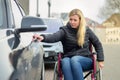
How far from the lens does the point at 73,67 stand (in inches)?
247

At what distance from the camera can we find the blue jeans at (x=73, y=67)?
6.23 meters

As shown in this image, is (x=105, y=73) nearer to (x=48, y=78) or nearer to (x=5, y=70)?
(x=48, y=78)

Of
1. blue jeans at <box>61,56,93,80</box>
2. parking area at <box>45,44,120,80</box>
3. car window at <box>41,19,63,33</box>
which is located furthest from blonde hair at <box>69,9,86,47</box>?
car window at <box>41,19,63,33</box>

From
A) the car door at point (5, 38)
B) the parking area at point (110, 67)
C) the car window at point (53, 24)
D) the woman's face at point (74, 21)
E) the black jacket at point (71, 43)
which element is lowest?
the parking area at point (110, 67)

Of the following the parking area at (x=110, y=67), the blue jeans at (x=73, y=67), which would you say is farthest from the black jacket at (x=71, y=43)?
the parking area at (x=110, y=67)

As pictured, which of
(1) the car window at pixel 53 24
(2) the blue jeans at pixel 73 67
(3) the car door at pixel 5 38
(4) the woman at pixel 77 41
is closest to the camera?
(3) the car door at pixel 5 38

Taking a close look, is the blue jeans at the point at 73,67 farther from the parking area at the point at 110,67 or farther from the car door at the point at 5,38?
the parking area at the point at 110,67

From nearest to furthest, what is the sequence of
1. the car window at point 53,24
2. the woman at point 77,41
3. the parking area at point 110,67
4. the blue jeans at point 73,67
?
the blue jeans at point 73,67, the woman at point 77,41, the parking area at point 110,67, the car window at point 53,24

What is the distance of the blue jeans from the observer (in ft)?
20.4

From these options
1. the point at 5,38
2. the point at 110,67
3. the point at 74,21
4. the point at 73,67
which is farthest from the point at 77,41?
the point at 110,67

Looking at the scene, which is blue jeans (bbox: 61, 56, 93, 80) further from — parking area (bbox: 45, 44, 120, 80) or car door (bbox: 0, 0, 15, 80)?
parking area (bbox: 45, 44, 120, 80)

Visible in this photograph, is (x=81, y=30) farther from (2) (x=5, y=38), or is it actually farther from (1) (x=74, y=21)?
(2) (x=5, y=38)

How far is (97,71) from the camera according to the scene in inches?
254

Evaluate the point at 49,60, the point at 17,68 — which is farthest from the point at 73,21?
the point at 49,60
